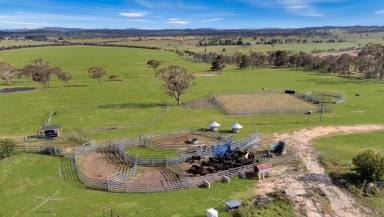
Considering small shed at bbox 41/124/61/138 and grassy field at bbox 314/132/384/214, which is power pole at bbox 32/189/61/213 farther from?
grassy field at bbox 314/132/384/214

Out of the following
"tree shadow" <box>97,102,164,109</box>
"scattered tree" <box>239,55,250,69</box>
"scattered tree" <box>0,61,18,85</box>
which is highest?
"scattered tree" <box>239,55,250,69</box>

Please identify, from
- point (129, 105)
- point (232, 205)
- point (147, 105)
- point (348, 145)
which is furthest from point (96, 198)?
point (129, 105)

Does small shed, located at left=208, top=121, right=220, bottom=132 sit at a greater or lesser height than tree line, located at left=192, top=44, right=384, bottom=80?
lesser

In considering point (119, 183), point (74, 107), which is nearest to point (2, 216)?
point (119, 183)

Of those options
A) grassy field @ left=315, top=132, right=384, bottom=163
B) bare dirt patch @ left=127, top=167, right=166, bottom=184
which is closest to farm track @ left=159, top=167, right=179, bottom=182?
bare dirt patch @ left=127, top=167, right=166, bottom=184

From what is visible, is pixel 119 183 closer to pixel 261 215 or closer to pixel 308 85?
pixel 261 215

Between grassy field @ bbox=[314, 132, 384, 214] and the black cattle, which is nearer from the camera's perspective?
grassy field @ bbox=[314, 132, 384, 214]
